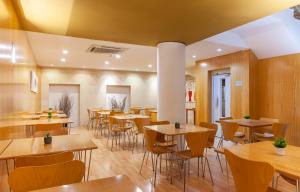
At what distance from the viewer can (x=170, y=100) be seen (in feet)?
15.2

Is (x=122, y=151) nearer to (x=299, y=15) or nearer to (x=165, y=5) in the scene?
(x=165, y=5)

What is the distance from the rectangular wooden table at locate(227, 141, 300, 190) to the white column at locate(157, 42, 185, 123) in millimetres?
2434

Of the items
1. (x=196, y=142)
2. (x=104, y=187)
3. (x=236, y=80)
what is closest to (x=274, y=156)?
(x=196, y=142)

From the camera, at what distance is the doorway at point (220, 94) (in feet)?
24.4

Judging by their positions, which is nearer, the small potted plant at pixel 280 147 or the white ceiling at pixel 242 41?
the small potted plant at pixel 280 147

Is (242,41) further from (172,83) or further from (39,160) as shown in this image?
(39,160)

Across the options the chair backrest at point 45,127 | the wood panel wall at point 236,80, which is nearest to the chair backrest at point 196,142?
the chair backrest at point 45,127

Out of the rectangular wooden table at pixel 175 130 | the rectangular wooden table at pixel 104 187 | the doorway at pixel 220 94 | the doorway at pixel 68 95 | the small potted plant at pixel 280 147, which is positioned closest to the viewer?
the rectangular wooden table at pixel 104 187

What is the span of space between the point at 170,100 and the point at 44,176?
3484 millimetres

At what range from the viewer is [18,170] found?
4.28 feet

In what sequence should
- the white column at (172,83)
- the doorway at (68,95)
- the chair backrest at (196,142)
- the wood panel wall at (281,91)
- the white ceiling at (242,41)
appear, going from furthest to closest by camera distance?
the doorway at (68,95), the wood panel wall at (281,91), the white ceiling at (242,41), the white column at (172,83), the chair backrest at (196,142)

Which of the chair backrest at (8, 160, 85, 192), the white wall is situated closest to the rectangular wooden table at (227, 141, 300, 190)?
the chair backrest at (8, 160, 85, 192)

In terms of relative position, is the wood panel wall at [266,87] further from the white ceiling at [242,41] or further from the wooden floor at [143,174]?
the wooden floor at [143,174]

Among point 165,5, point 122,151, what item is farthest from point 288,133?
point 165,5
